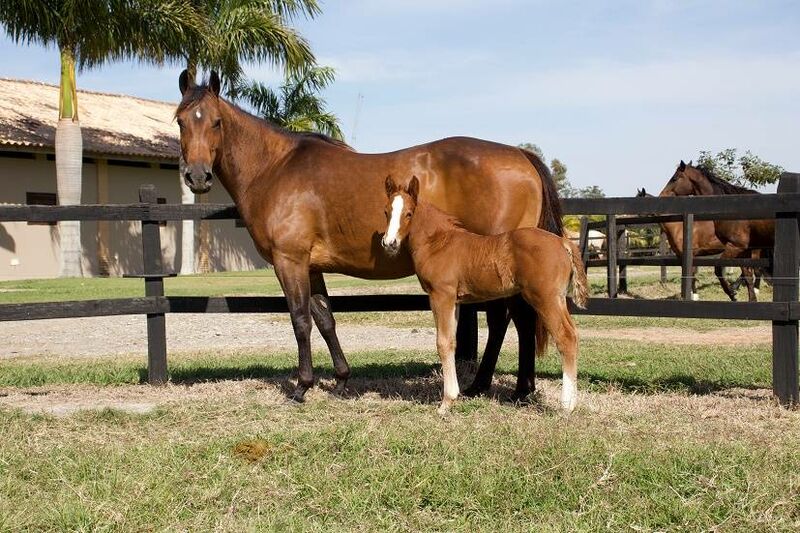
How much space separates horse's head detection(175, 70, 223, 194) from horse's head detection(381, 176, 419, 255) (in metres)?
1.52

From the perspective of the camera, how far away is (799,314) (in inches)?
238

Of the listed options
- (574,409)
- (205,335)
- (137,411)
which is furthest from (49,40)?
(574,409)

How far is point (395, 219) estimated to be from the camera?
18.7 ft

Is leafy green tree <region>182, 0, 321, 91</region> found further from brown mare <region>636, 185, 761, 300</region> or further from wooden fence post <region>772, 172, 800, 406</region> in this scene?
wooden fence post <region>772, 172, 800, 406</region>

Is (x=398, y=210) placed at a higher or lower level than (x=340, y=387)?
higher

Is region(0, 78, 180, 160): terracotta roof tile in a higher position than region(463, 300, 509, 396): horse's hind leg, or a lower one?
higher

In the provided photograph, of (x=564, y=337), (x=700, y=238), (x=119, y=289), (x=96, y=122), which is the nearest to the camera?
(x=564, y=337)

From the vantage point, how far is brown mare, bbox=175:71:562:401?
6.32 meters

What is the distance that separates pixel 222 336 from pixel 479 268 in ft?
24.1

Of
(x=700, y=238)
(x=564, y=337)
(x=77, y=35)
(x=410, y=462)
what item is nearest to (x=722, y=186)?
(x=700, y=238)

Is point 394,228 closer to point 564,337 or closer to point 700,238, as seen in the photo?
point 564,337

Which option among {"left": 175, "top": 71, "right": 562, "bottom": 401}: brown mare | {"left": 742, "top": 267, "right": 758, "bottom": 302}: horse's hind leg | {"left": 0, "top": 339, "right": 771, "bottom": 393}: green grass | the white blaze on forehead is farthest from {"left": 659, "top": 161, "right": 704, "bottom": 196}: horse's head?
the white blaze on forehead

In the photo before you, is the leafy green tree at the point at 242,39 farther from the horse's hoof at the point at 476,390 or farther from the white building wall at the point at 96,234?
the horse's hoof at the point at 476,390

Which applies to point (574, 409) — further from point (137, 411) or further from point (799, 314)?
point (137, 411)
